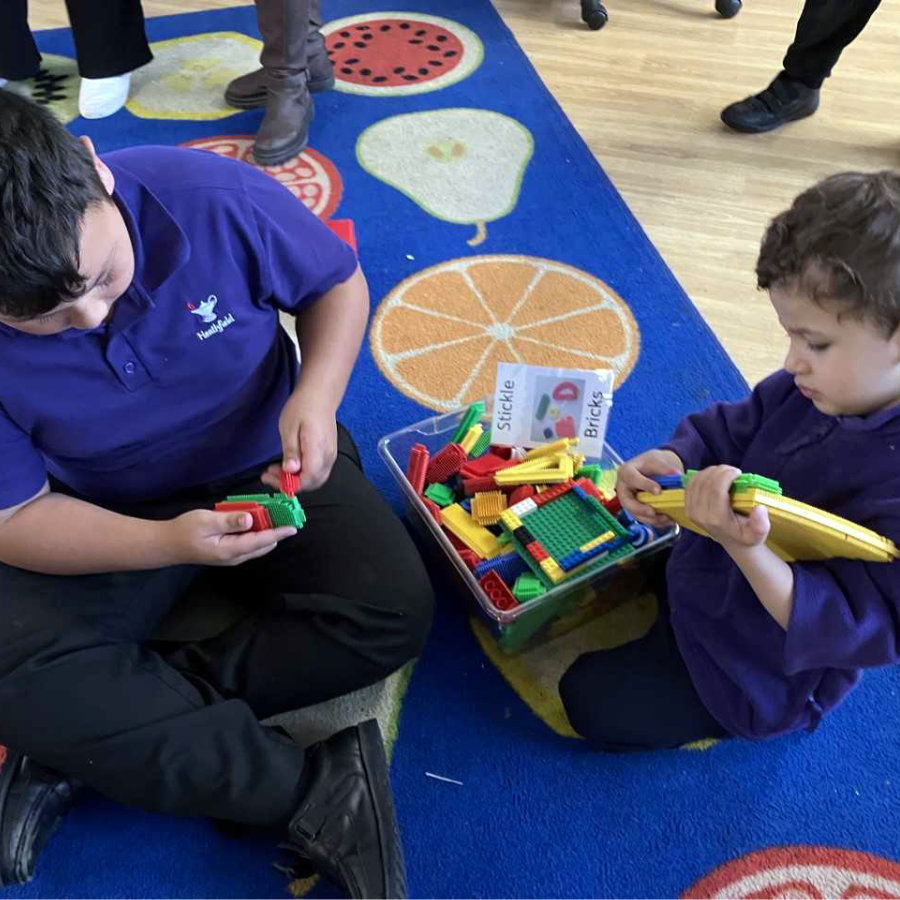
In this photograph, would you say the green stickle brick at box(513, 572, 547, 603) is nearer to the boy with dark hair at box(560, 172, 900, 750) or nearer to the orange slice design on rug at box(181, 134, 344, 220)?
the boy with dark hair at box(560, 172, 900, 750)

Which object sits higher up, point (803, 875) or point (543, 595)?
point (543, 595)

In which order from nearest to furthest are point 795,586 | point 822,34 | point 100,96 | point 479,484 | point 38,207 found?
Result: point 38,207
point 795,586
point 479,484
point 822,34
point 100,96

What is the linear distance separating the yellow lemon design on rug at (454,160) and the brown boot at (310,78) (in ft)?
0.63

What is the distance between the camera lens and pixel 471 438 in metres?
1.07

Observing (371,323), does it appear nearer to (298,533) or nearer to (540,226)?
(540,226)

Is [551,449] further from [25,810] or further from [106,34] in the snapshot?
[106,34]

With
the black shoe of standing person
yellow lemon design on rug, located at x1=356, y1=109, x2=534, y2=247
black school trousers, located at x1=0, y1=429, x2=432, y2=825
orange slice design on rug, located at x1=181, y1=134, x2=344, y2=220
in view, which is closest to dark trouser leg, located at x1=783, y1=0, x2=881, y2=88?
the black shoe of standing person

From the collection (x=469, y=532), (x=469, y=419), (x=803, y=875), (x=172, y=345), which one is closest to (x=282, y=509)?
(x=172, y=345)

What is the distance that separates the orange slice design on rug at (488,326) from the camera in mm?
1271

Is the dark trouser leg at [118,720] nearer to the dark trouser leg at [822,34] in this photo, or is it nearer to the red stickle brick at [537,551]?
the red stickle brick at [537,551]

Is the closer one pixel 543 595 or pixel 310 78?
pixel 543 595

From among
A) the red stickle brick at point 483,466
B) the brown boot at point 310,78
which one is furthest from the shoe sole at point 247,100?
the red stickle brick at point 483,466

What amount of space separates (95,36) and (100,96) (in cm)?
11

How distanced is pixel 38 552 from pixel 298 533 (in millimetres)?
258
